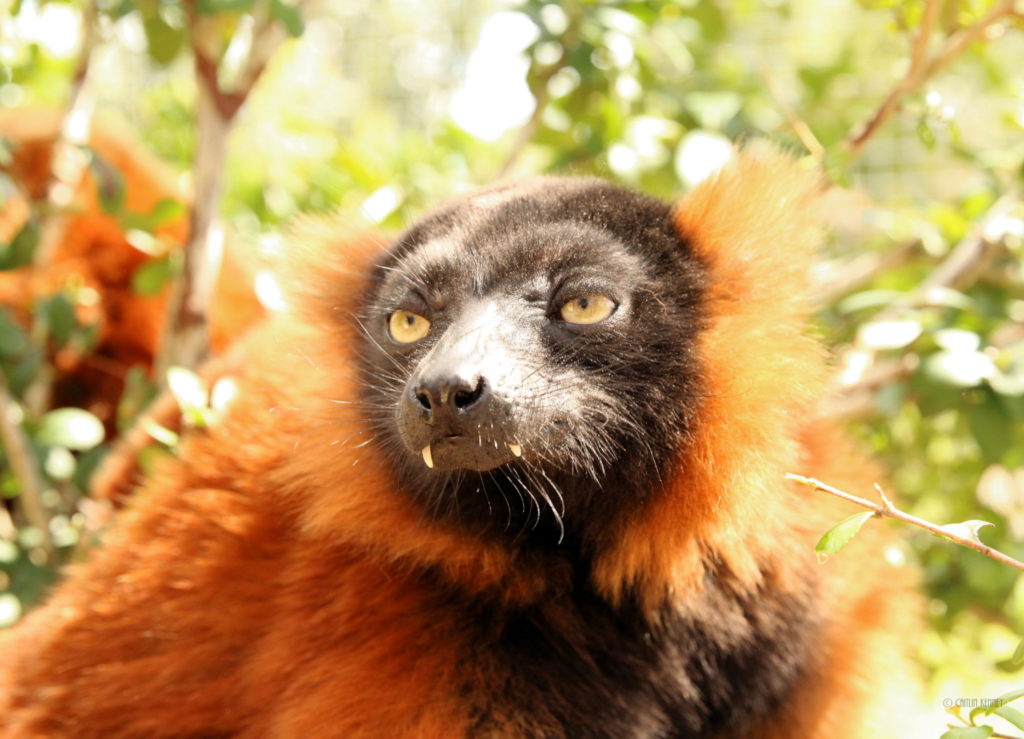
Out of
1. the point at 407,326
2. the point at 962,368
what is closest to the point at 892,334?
the point at 962,368

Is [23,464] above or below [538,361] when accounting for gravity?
below

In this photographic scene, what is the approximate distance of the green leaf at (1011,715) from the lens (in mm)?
2028

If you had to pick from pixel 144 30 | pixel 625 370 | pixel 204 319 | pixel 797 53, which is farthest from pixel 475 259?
pixel 797 53

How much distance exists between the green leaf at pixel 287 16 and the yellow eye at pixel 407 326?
1248mm

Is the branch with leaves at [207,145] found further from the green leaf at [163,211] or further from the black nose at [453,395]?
the black nose at [453,395]

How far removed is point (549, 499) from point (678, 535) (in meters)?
0.36

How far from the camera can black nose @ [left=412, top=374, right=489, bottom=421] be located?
7.70 feet

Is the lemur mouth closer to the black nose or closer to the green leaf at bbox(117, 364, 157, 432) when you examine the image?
the black nose

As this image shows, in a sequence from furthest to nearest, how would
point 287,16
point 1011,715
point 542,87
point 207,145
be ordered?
point 542,87 < point 207,145 < point 287,16 < point 1011,715

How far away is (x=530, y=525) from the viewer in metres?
2.82

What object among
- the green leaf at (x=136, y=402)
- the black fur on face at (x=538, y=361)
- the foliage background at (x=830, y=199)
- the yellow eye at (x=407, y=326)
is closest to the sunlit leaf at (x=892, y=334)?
the foliage background at (x=830, y=199)

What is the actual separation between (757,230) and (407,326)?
1035mm

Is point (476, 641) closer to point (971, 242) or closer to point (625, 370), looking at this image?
point (625, 370)

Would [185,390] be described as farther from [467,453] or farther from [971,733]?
[971,733]
